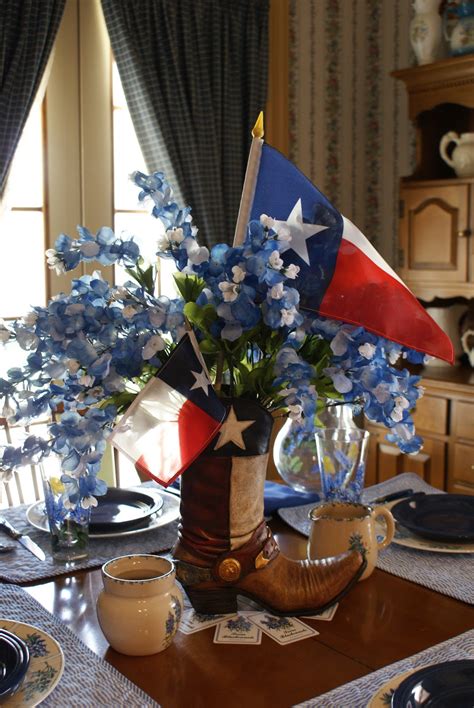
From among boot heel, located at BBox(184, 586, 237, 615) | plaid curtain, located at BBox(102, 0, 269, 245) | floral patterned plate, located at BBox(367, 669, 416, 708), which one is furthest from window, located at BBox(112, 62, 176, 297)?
floral patterned plate, located at BBox(367, 669, 416, 708)

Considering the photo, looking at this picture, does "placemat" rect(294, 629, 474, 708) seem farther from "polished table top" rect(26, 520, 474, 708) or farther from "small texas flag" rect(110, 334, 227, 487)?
"small texas flag" rect(110, 334, 227, 487)

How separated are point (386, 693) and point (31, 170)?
2.50 metres

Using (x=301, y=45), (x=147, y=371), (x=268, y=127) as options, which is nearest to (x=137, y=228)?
(x=268, y=127)

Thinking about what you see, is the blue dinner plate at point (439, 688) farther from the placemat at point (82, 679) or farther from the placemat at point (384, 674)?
the placemat at point (82, 679)

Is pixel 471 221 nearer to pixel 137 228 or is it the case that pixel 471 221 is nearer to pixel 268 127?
pixel 268 127

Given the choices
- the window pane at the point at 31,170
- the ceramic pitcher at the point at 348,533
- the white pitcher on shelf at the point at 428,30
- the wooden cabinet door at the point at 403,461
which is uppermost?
the white pitcher on shelf at the point at 428,30

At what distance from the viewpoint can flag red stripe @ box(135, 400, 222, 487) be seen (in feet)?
3.70

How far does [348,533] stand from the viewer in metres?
1.36

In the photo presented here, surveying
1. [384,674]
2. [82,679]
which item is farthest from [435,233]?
[82,679]

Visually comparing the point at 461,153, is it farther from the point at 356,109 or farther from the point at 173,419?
the point at 173,419

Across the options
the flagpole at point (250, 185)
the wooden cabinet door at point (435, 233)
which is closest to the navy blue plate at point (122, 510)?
the flagpole at point (250, 185)

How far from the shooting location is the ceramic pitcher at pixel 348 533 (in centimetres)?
136

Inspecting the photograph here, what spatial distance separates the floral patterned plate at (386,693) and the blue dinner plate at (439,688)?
1 centimetres

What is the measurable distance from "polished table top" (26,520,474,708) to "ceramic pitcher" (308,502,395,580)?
59 millimetres
